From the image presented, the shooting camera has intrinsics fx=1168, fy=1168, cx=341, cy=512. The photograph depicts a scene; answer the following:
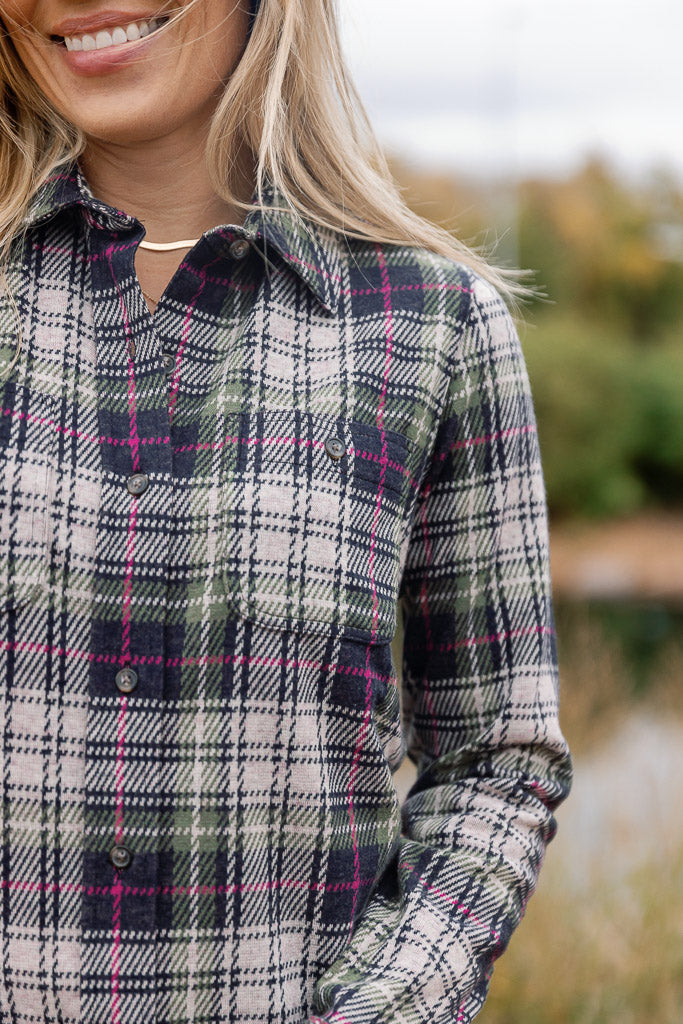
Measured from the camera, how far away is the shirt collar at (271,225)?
4.66ft

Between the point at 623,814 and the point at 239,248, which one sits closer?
the point at 239,248

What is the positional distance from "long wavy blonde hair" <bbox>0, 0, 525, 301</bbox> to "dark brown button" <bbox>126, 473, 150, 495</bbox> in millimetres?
343

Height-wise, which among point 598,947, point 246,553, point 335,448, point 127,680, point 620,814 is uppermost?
point 335,448

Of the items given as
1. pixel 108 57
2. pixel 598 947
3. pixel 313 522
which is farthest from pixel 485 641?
pixel 598 947

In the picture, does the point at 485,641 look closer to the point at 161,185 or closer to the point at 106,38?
the point at 161,185

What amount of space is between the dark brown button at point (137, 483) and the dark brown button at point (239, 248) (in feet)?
1.07

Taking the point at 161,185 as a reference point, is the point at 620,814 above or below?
below

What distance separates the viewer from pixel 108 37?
1.37m

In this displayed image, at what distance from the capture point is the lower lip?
4.47ft

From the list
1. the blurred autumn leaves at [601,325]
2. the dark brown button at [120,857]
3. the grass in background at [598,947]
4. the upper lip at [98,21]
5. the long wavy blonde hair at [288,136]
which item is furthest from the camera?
the blurred autumn leaves at [601,325]

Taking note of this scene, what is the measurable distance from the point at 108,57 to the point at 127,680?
28.4 inches

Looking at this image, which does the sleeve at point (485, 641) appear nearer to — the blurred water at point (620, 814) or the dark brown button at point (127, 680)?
the dark brown button at point (127, 680)

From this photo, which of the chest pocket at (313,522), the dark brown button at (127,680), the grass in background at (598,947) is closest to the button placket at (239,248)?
the chest pocket at (313,522)

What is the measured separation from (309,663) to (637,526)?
14.8m
